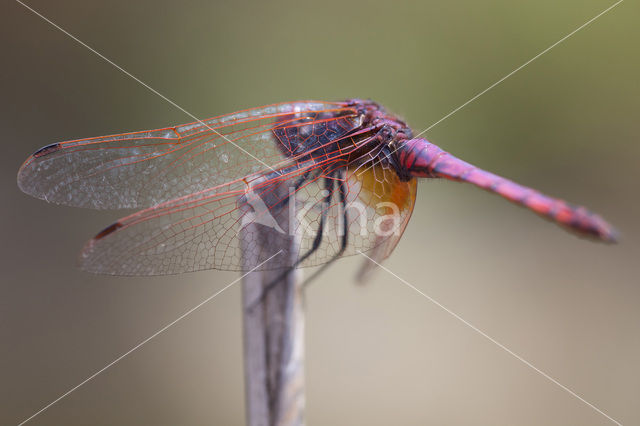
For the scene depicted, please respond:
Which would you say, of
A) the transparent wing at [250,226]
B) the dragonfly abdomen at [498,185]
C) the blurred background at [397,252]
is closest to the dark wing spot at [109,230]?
the transparent wing at [250,226]

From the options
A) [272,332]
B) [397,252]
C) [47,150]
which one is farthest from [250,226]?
[397,252]

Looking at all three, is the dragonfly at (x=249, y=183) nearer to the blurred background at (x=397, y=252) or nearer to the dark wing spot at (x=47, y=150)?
the dark wing spot at (x=47, y=150)

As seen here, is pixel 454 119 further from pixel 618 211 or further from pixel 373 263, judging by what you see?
pixel 373 263

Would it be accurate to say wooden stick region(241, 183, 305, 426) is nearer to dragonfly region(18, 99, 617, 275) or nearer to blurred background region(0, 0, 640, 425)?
dragonfly region(18, 99, 617, 275)

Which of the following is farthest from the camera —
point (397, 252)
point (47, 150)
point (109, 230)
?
point (397, 252)

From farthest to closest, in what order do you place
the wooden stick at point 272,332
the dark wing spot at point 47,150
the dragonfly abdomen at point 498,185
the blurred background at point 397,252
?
the blurred background at point 397,252 → the dark wing spot at point 47,150 → the wooden stick at point 272,332 → the dragonfly abdomen at point 498,185

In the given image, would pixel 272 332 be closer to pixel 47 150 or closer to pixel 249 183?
pixel 249 183

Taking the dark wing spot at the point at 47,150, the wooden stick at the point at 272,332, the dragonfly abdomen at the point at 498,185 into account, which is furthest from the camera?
the dark wing spot at the point at 47,150

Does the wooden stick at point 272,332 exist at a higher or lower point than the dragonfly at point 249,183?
lower
